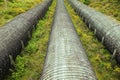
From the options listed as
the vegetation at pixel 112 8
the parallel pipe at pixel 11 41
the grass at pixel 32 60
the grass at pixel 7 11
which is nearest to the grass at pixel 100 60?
the grass at pixel 32 60

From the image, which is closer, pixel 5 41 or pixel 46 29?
pixel 5 41

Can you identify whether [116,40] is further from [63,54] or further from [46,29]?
[46,29]

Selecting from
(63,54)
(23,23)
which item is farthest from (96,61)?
(23,23)

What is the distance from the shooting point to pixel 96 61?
1301cm

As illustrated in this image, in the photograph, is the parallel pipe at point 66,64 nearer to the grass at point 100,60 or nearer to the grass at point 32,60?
the grass at point 32,60

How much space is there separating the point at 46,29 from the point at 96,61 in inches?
335

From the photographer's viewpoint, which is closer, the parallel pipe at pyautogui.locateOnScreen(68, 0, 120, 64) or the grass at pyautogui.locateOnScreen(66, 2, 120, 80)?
the grass at pyautogui.locateOnScreen(66, 2, 120, 80)

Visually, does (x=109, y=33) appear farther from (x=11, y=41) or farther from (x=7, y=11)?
(x=7, y=11)

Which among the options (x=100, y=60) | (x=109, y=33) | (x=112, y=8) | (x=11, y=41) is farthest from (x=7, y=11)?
(x=100, y=60)

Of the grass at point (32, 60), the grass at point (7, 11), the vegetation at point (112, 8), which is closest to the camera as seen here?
the grass at point (32, 60)

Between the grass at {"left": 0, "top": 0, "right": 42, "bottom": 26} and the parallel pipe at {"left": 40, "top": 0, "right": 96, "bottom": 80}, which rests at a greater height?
the parallel pipe at {"left": 40, "top": 0, "right": 96, "bottom": 80}

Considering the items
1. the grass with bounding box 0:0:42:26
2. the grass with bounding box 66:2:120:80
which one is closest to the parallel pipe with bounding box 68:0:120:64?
the grass with bounding box 66:2:120:80

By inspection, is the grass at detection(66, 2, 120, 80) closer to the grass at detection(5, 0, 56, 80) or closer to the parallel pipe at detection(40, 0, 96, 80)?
the parallel pipe at detection(40, 0, 96, 80)

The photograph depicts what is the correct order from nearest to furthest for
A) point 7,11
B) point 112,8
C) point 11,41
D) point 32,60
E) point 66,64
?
point 66,64 → point 11,41 → point 32,60 → point 7,11 → point 112,8
